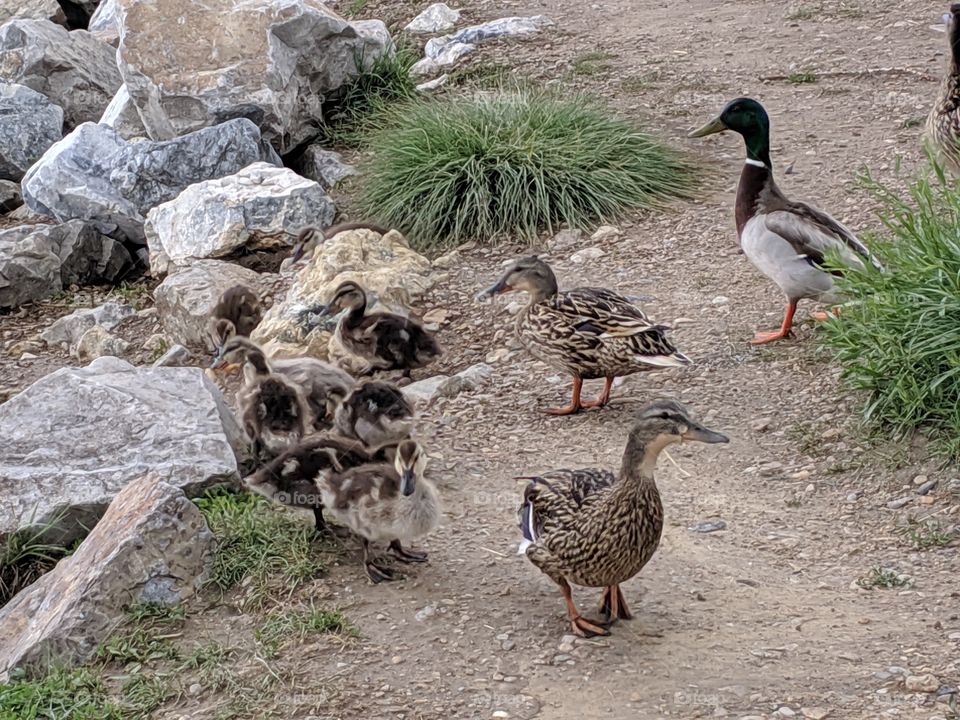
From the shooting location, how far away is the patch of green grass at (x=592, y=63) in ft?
41.0

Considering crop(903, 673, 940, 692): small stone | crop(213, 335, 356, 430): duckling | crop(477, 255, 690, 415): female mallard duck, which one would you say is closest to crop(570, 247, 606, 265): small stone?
crop(477, 255, 690, 415): female mallard duck

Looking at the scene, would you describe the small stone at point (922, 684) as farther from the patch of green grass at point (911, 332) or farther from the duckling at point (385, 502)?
the duckling at point (385, 502)

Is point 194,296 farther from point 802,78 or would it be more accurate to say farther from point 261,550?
point 802,78

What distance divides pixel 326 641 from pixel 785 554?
200 cm

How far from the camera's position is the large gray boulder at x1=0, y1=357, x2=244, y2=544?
639 cm

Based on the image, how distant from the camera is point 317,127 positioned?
40.8 feet

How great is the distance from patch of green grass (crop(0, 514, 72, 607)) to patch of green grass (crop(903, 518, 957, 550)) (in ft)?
12.6

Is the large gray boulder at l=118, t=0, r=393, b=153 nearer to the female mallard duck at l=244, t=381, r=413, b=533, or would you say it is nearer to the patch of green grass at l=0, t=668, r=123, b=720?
the female mallard duck at l=244, t=381, r=413, b=533

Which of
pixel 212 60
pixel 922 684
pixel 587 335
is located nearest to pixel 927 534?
pixel 922 684

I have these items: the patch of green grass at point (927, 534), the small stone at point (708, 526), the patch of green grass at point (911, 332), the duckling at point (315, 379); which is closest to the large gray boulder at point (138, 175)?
the duckling at point (315, 379)

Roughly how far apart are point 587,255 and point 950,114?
2.70 meters

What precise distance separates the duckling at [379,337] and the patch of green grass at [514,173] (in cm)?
174

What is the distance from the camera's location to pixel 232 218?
33.9 feet

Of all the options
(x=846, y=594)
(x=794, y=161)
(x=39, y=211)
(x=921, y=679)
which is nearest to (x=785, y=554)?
(x=846, y=594)
